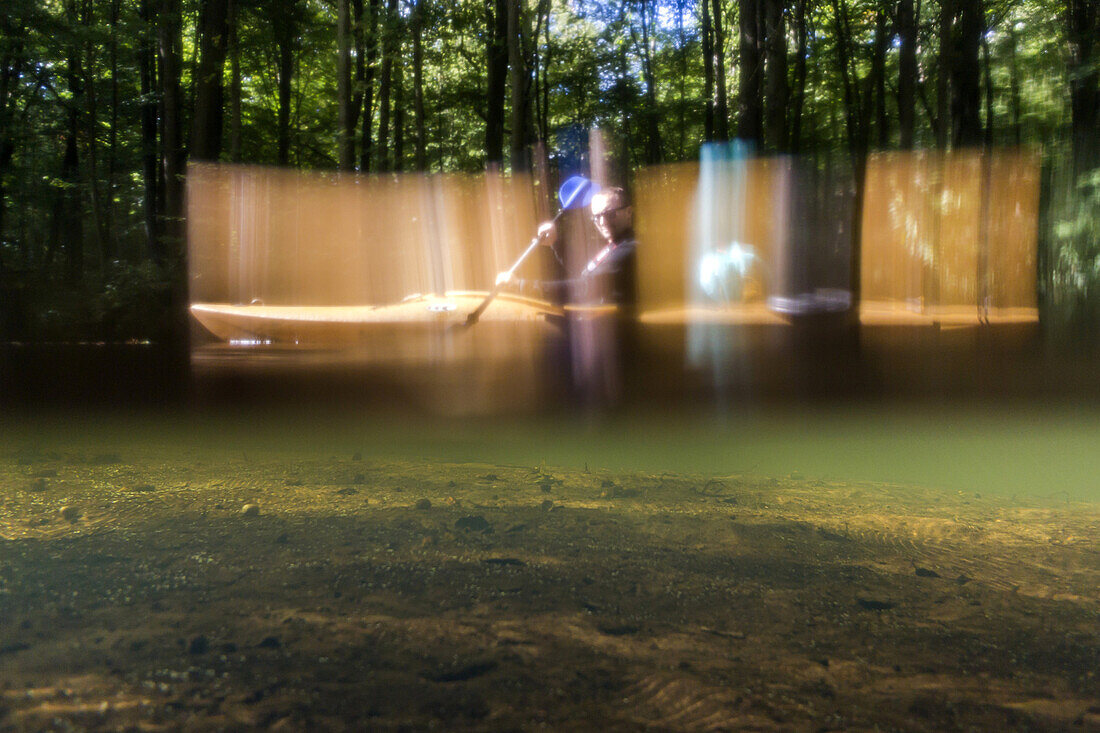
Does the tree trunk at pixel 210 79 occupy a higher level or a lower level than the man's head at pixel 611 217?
higher

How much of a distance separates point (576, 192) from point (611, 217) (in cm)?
26

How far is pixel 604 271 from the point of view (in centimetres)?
474

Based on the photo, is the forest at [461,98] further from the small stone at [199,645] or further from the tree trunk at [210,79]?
the small stone at [199,645]

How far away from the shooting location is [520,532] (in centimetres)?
384

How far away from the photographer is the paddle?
4695mm

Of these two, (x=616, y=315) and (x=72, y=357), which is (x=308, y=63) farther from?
(x=616, y=315)

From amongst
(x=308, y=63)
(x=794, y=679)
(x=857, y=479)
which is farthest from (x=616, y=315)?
(x=308, y=63)

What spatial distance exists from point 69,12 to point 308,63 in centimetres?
502

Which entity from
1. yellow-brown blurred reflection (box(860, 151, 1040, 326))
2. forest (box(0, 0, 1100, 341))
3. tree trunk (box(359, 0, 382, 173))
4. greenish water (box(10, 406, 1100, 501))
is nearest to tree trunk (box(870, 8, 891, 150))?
forest (box(0, 0, 1100, 341))

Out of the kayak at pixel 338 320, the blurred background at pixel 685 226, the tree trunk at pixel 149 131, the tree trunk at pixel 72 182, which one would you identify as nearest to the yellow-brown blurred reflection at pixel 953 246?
the blurred background at pixel 685 226

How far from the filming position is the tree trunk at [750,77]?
8.64m

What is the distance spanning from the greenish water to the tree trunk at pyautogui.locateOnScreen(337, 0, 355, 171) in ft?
13.3

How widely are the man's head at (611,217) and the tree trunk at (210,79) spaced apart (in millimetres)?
4258

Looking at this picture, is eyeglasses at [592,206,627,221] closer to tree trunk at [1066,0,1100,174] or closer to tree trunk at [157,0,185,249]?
tree trunk at [1066,0,1100,174]
